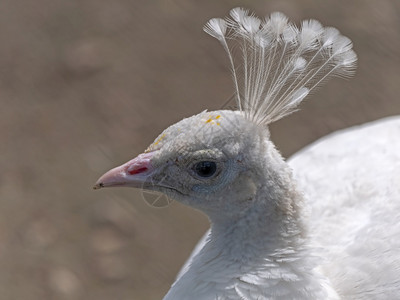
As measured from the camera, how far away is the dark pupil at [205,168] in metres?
1.93

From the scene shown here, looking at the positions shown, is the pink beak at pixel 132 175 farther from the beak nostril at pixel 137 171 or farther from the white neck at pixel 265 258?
the white neck at pixel 265 258

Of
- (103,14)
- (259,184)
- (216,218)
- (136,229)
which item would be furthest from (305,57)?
(103,14)

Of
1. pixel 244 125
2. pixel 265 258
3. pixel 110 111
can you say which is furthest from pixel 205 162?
pixel 110 111

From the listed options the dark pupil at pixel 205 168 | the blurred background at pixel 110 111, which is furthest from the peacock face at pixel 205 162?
the blurred background at pixel 110 111

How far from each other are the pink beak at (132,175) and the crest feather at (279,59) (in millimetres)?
303

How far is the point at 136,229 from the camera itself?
3.83m

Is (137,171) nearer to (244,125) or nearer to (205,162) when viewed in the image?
(205,162)

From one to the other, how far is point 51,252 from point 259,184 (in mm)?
2065

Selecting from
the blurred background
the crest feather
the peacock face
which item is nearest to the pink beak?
the peacock face

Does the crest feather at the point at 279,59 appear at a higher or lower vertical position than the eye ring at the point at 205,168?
higher

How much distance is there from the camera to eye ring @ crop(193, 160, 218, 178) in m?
1.93

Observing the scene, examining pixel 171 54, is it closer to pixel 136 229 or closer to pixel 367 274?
pixel 136 229

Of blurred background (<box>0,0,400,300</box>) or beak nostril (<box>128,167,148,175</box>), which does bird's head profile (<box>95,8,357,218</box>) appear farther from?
blurred background (<box>0,0,400,300</box>)

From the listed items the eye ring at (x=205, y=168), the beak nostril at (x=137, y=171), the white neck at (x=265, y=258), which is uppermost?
the beak nostril at (x=137, y=171)
